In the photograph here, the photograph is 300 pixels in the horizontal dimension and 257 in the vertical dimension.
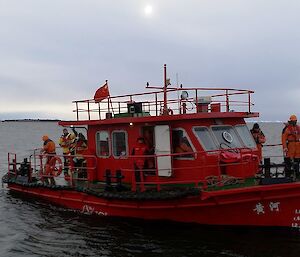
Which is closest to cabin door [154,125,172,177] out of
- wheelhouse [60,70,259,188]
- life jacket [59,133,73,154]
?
wheelhouse [60,70,259,188]

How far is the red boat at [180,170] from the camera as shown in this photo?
10.7 meters

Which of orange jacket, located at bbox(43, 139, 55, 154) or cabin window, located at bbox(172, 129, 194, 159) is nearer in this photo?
cabin window, located at bbox(172, 129, 194, 159)

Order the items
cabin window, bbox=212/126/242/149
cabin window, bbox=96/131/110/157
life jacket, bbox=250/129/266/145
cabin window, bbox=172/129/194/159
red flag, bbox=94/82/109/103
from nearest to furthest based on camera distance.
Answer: cabin window, bbox=172/129/194/159 → cabin window, bbox=212/126/242/149 → cabin window, bbox=96/131/110/157 → life jacket, bbox=250/129/266/145 → red flag, bbox=94/82/109/103

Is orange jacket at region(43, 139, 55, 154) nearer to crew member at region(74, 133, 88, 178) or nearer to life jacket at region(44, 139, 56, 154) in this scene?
life jacket at region(44, 139, 56, 154)

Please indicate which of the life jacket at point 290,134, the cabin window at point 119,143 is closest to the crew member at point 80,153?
the cabin window at point 119,143

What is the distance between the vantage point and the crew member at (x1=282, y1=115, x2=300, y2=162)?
42.2 feet

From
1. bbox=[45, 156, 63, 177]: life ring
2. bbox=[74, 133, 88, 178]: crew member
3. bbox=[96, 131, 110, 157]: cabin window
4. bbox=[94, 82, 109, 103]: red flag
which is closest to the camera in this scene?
bbox=[96, 131, 110, 157]: cabin window

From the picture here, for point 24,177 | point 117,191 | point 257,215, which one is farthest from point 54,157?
point 257,215

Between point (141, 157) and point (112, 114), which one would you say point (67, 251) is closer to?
point (141, 157)

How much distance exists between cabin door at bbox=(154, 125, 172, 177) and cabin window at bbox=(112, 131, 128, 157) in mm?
1205

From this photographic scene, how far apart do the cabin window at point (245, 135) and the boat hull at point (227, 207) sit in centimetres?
238

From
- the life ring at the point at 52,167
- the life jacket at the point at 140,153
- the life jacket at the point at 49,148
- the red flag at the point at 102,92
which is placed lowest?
the life ring at the point at 52,167

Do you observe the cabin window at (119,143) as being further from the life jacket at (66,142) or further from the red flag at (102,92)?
the life jacket at (66,142)

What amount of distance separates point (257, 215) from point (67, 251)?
15.0 ft
